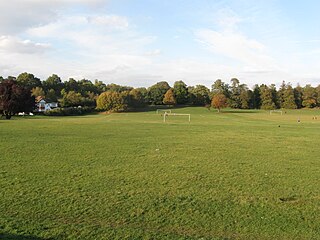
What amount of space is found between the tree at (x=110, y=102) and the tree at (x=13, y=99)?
4932cm

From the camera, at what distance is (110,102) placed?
4535 inches

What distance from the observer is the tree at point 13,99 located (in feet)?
202

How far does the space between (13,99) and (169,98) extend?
85240mm

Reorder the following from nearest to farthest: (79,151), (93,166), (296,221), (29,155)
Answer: (296,221), (93,166), (29,155), (79,151)

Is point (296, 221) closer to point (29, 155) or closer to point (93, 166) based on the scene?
point (93, 166)

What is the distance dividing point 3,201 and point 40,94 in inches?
5402

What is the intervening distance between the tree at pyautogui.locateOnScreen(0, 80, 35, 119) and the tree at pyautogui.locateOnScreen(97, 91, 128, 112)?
49.3 metres

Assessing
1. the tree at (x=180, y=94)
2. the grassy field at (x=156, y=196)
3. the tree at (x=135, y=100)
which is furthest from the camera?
the tree at (x=180, y=94)

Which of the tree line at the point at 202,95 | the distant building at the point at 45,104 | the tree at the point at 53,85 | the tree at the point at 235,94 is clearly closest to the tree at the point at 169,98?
the tree line at the point at 202,95

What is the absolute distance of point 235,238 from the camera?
22.8 ft

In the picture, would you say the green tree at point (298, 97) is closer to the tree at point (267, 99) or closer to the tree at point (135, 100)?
the tree at point (267, 99)

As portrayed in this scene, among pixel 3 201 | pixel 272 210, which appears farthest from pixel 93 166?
pixel 272 210

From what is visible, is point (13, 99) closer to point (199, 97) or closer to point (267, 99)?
point (199, 97)

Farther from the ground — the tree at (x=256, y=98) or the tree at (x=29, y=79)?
the tree at (x=29, y=79)
